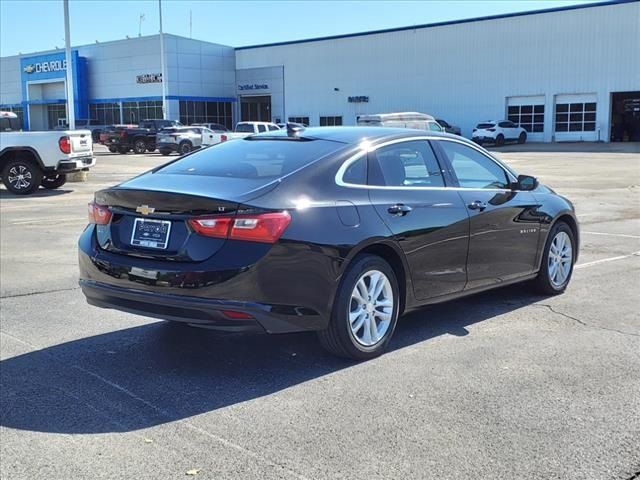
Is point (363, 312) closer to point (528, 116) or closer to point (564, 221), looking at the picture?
point (564, 221)

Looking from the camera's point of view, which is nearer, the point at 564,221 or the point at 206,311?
the point at 206,311

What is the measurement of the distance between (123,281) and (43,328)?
1.69 metres

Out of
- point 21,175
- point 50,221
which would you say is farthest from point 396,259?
point 21,175

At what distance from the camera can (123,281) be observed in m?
4.81

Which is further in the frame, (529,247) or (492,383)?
(529,247)

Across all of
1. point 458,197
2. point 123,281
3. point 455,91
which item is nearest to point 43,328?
point 123,281

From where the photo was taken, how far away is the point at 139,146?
143 feet

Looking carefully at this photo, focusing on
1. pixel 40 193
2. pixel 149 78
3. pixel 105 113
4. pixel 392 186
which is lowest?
pixel 40 193

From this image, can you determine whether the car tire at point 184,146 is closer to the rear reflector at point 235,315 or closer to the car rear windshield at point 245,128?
the car rear windshield at point 245,128

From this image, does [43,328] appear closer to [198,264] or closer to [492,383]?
[198,264]

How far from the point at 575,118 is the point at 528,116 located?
351 centimetres

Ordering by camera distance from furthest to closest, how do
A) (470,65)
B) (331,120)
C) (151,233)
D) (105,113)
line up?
(105,113) → (331,120) → (470,65) → (151,233)

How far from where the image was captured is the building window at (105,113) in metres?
72.1

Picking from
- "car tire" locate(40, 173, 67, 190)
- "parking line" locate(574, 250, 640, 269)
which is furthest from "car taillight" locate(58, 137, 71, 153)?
"parking line" locate(574, 250, 640, 269)
